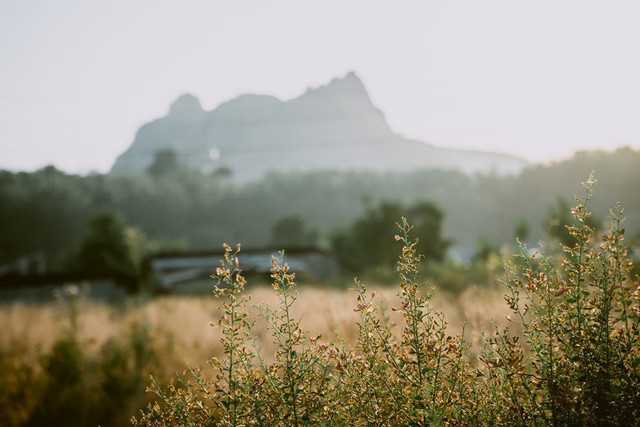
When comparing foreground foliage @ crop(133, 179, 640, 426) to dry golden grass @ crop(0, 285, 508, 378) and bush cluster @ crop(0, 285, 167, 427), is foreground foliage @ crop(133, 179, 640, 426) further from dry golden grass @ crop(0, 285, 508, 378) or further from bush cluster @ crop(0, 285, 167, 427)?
bush cluster @ crop(0, 285, 167, 427)

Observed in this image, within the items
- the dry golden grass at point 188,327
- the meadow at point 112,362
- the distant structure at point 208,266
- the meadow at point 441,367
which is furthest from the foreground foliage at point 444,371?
the distant structure at point 208,266

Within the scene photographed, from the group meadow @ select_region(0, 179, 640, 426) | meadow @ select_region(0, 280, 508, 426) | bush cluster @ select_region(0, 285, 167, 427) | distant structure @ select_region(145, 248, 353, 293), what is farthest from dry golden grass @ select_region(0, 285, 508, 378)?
distant structure @ select_region(145, 248, 353, 293)

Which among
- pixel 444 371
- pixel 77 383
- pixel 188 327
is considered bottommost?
pixel 188 327

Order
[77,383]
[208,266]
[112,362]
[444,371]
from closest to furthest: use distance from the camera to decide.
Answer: [444,371] < [77,383] < [112,362] < [208,266]

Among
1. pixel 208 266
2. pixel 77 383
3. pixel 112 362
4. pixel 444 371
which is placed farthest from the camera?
pixel 208 266

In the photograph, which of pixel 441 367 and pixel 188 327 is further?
pixel 188 327

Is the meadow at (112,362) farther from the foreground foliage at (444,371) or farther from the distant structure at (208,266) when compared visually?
the distant structure at (208,266)

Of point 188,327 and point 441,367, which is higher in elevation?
point 441,367

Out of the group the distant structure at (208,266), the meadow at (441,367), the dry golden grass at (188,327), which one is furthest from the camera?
the distant structure at (208,266)

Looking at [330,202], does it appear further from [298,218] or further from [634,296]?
[634,296]

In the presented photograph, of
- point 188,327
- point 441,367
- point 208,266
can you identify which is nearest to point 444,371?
point 441,367

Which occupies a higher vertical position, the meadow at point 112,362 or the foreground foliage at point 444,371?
the foreground foliage at point 444,371

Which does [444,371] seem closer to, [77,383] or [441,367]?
[441,367]

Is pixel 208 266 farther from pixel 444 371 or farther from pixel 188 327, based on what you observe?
pixel 444 371
